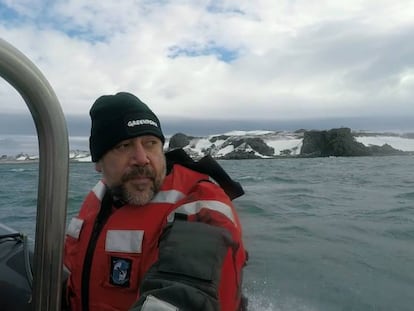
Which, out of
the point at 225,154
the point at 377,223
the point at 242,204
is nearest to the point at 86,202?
the point at 377,223

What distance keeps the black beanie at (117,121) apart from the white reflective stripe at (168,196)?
23cm

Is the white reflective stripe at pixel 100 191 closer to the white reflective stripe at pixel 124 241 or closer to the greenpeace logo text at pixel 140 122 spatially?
the white reflective stripe at pixel 124 241

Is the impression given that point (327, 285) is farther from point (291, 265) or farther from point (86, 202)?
point (86, 202)

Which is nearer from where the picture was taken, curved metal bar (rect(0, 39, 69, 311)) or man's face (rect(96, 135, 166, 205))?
curved metal bar (rect(0, 39, 69, 311))

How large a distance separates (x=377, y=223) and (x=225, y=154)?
77.1 m

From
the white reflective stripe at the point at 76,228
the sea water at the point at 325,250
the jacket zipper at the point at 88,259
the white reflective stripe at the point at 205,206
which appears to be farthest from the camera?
the sea water at the point at 325,250

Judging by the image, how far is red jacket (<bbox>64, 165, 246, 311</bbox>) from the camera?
147 cm

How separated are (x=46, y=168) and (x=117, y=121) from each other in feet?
2.24

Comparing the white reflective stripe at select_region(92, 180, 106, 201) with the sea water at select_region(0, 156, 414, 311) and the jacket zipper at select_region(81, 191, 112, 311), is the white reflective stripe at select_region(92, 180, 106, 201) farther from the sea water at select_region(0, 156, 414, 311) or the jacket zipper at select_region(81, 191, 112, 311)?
the sea water at select_region(0, 156, 414, 311)

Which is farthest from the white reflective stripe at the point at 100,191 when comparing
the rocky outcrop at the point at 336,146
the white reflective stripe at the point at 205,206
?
the rocky outcrop at the point at 336,146

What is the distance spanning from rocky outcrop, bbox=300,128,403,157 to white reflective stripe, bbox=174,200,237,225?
8985 centimetres

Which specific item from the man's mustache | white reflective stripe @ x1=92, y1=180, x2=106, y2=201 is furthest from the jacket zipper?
the man's mustache

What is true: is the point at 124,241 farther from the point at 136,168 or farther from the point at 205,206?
the point at 205,206

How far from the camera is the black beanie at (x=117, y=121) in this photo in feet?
5.49
